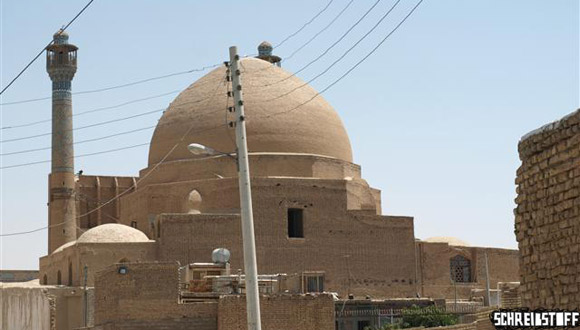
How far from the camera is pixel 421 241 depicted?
1433 inches

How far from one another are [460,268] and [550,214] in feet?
92.5

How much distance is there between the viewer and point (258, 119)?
3644cm

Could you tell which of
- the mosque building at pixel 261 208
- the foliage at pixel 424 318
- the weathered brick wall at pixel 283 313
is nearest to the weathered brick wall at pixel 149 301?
the weathered brick wall at pixel 283 313

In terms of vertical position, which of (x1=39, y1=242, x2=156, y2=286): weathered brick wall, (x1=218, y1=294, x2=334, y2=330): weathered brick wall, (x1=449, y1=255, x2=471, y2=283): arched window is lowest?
(x1=218, y1=294, x2=334, y2=330): weathered brick wall

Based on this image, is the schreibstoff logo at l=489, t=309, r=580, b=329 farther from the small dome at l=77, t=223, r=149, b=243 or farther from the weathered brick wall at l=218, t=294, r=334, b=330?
the small dome at l=77, t=223, r=149, b=243

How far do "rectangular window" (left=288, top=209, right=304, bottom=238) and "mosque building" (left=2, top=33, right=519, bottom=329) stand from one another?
29 mm

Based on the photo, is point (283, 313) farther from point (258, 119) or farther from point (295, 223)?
point (258, 119)

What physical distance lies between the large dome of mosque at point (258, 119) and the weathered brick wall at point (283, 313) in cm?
1201

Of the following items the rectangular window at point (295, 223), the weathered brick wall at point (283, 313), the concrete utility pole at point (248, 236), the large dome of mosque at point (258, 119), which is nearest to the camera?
the concrete utility pole at point (248, 236)

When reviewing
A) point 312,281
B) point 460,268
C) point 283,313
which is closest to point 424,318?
point 283,313

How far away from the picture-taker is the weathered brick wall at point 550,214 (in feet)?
30.4

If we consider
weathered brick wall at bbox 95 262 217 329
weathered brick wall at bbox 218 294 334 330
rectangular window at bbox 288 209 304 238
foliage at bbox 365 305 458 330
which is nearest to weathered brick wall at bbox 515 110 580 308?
weathered brick wall at bbox 218 294 334 330

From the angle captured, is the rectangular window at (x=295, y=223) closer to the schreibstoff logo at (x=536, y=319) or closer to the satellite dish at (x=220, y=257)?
the satellite dish at (x=220, y=257)

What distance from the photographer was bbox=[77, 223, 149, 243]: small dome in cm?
3344
